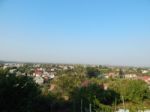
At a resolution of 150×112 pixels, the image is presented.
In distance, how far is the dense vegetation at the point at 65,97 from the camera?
Answer: 1183 centimetres

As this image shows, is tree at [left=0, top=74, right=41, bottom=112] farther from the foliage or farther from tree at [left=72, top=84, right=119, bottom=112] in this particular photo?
the foliage

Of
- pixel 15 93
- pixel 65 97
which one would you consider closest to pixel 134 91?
pixel 65 97

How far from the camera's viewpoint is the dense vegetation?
11.8 metres

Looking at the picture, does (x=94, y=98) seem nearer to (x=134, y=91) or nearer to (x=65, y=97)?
(x=65, y=97)

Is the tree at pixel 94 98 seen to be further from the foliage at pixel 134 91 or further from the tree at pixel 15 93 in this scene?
the tree at pixel 15 93

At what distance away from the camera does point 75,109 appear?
703 inches

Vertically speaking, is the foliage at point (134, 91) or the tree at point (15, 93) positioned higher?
the tree at point (15, 93)

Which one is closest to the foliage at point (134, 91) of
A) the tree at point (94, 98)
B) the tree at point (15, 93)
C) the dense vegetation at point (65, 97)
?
the dense vegetation at point (65, 97)

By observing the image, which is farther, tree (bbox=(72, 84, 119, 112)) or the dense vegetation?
tree (bbox=(72, 84, 119, 112))

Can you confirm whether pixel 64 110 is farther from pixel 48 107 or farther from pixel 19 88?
pixel 19 88

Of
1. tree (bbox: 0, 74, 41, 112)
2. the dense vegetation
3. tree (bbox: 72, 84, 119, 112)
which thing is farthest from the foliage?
tree (bbox: 0, 74, 41, 112)

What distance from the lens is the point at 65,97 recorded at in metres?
22.6

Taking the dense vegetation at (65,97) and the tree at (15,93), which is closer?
the tree at (15,93)

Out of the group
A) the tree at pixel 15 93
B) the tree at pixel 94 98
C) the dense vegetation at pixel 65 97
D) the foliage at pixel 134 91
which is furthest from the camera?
the foliage at pixel 134 91
